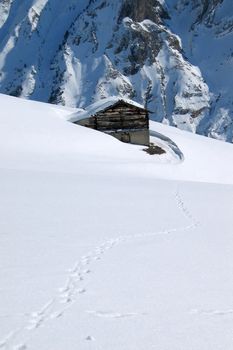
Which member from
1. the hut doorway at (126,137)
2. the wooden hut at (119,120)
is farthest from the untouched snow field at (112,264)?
the hut doorway at (126,137)

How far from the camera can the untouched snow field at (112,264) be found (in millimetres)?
4672

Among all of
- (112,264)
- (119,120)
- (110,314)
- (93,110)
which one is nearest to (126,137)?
(119,120)

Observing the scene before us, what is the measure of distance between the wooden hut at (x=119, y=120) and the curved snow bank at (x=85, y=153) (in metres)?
1.97

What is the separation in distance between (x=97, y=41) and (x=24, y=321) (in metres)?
146

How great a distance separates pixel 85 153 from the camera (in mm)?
24406

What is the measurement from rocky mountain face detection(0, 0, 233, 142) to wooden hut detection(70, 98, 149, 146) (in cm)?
8500

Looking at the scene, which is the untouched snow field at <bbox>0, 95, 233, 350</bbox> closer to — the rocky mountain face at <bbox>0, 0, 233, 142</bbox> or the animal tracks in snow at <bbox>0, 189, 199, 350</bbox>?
the animal tracks in snow at <bbox>0, 189, 199, 350</bbox>

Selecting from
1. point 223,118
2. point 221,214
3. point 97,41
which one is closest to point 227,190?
point 221,214

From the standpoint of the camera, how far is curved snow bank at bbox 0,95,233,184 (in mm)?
21156

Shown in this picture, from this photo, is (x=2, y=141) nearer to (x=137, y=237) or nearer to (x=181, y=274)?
(x=137, y=237)

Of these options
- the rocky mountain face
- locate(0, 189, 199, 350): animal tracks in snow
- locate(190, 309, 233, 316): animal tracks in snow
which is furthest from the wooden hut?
the rocky mountain face

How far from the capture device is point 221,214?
11422 mm

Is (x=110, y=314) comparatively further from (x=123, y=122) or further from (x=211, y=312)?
(x=123, y=122)

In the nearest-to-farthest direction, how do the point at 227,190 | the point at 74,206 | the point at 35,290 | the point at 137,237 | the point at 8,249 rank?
the point at 35,290, the point at 8,249, the point at 137,237, the point at 74,206, the point at 227,190
